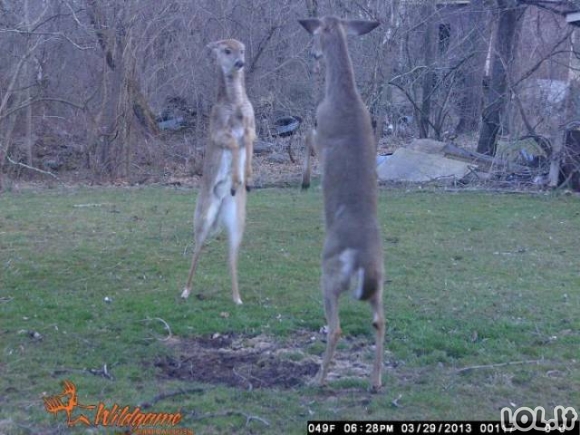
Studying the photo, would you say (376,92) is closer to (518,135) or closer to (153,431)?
(518,135)

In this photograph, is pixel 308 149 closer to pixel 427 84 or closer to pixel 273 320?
pixel 273 320

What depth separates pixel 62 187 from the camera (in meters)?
17.5

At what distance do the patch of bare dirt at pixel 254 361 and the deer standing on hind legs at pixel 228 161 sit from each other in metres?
1.22

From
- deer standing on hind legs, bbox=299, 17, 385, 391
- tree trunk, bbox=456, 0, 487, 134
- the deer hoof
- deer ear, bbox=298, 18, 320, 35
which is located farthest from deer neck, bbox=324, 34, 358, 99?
tree trunk, bbox=456, 0, 487, 134

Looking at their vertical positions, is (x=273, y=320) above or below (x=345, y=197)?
below

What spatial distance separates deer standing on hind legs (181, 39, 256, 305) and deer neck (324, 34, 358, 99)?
2143 millimetres

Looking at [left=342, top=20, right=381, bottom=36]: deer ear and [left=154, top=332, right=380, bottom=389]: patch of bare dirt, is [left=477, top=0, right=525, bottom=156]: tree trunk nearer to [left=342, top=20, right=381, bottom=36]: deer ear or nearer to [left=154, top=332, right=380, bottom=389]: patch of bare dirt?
[left=342, top=20, right=381, bottom=36]: deer ear

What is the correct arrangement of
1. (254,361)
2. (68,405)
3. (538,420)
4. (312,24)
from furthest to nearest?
(254,361), (312,24), (68,405), (538,420)

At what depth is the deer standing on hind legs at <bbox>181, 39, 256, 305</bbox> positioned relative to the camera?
839 cm

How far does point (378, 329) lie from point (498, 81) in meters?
14.8

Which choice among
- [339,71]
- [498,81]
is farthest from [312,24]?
[498,81]

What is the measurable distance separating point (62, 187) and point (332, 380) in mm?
12293

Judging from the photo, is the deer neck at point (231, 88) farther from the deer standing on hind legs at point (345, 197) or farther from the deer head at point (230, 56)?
the deer standing on hind legs at point (345, 197)

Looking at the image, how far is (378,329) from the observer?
5.91 m
